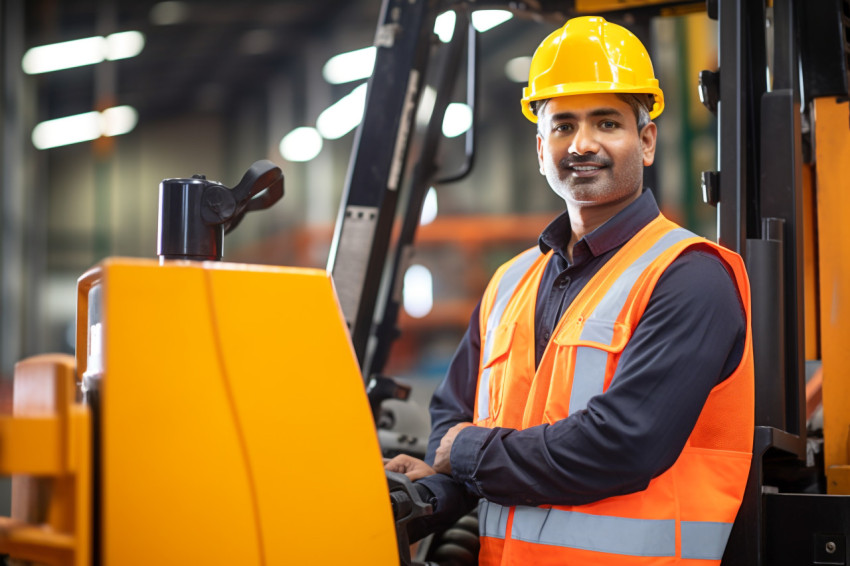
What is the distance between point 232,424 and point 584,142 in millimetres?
1161

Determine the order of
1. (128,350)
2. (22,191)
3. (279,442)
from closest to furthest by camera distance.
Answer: (128,350)
(279,442)
(22,191)

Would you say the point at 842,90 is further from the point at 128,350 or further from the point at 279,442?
the point at 128,350

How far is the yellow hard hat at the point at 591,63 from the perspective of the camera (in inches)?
92.4

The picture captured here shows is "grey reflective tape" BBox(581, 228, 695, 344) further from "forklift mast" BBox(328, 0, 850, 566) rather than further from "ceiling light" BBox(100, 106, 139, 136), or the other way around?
"ceiling light" BBox(100, 106, 139, 136)

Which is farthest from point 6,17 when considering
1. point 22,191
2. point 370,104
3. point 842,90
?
→ point 842,90

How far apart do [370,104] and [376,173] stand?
9.4 inches

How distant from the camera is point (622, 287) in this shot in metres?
2.17

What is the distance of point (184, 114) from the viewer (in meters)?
24.3

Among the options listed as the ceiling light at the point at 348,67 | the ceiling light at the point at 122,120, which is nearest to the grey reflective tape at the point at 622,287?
the ceiling light at the point at 348,67

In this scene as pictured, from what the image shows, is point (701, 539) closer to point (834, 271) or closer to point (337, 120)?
point (834, 271)

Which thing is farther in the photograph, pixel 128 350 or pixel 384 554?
pixel 384 554

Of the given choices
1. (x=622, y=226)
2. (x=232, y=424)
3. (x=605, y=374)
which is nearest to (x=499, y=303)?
(x=622, y=226)

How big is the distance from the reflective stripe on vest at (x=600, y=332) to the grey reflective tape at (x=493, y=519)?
1.02 feet

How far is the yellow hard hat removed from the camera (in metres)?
2.35
